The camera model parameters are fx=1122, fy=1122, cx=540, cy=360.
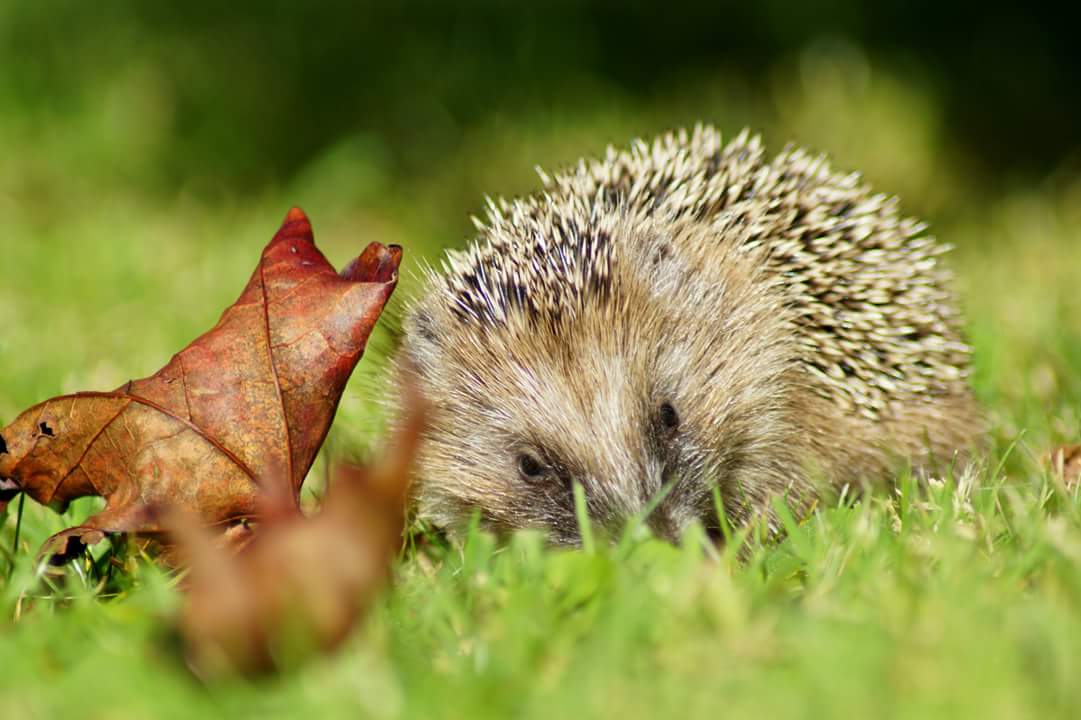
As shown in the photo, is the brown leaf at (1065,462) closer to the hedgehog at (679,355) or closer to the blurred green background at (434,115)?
the hedgehog at (679,355)

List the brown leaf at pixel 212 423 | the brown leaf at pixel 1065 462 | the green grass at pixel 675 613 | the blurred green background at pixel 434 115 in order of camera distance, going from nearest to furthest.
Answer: the green grass at pixel 675 613 < the brown leaf at pixel 212 423 < the brown leaf at pixel 1065 462 < the blurred green background at pixel 434 115

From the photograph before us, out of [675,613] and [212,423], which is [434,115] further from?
[675,613]

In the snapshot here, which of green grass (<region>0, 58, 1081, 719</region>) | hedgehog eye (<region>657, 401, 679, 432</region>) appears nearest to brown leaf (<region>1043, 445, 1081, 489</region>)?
green grass (<region>0, 58, 1081, 719</region>)

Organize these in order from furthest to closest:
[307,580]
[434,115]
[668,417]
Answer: [434,115], [668,417], [307,580]

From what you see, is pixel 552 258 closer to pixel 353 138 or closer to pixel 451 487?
pixel 451 487

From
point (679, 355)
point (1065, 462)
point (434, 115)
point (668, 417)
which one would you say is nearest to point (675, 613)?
point (668, 417)

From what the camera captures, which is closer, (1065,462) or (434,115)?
(1065,462)

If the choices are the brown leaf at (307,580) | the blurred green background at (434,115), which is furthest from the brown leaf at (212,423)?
the blurred green background at (434,115)
